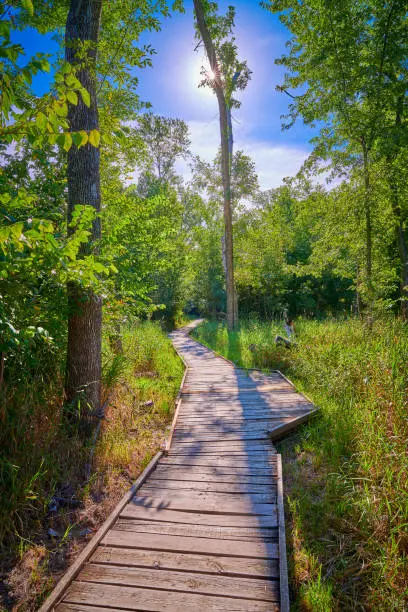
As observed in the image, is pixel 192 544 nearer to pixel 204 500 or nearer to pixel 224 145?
pixel 204 500

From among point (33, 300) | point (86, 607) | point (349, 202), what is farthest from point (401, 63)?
point (86, 607)

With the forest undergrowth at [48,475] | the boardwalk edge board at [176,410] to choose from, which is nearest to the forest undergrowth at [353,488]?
the boardwalk edge board at [176,410]

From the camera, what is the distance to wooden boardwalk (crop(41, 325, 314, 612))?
6.29ft

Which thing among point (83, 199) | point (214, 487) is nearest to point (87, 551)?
point (214, 487)

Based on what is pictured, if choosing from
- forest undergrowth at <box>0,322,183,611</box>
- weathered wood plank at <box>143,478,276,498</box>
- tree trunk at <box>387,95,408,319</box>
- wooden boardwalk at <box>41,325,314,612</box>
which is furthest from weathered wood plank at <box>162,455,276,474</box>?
tree trunk at <box>387,95,408,319</box>

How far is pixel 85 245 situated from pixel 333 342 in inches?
211

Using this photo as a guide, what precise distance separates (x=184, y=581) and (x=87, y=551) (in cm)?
76

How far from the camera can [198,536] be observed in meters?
2.41

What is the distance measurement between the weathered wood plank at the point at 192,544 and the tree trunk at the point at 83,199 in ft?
5.09

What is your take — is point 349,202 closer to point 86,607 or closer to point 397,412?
point 397,412

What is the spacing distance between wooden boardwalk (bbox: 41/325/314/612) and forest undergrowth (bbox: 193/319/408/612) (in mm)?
274

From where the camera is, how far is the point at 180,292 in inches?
733

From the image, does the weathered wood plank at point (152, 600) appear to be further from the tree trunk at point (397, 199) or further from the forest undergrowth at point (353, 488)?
the tree trunk at point (397, 199)

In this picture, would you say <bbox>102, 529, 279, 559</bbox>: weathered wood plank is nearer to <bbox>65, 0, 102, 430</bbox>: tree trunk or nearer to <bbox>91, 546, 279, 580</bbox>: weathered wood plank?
<bbox>91, 546, 279, 580</bbox>: weathered wood plank
